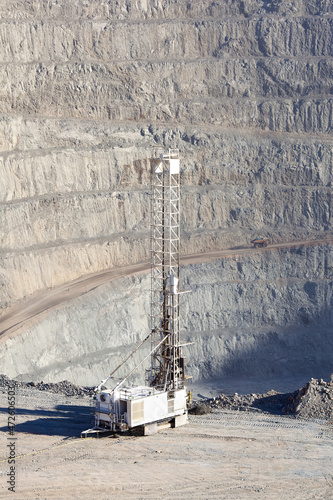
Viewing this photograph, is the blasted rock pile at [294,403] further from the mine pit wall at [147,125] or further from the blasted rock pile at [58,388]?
the mine pit wall at [147,125]

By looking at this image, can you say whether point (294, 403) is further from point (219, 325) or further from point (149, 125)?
point (149, 125)

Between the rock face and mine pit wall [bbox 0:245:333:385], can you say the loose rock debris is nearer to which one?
mine pit wall [bbox 0:245:333:385]

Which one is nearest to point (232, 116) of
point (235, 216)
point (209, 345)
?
point (235, 216)

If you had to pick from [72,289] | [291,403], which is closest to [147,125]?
[72,289]

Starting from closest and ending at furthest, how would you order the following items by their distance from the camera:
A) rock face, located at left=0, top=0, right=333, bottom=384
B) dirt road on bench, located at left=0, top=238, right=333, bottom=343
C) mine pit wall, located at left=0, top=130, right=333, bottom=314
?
A: dirt road on bench, located at left=0, top=238, right=333, bottom=343 → mine pit wall, located at left=0, top=130, right=333, bottom=314 → rock face, located at left=0, top=0, right=333, bottom=384

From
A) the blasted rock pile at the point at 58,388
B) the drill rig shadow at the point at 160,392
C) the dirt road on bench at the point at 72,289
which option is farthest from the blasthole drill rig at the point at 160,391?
the dirt road on bench at the point at 72,289

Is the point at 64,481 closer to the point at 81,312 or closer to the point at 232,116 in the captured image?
the point at 81,312

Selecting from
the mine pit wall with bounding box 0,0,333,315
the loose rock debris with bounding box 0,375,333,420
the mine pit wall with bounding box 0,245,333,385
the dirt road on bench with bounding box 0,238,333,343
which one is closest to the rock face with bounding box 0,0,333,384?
the mine pit wall with bounding box 0,0,333,315
